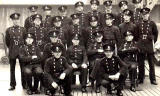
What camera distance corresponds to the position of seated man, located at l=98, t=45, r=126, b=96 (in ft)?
24.0

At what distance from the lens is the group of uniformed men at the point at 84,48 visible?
24.3 ft

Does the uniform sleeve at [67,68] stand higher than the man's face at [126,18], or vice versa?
the man's face at [126,18]

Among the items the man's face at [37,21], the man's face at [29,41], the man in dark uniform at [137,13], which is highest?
the man in dark uniform at [137,13]

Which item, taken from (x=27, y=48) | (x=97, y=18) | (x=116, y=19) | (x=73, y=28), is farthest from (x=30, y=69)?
(x=116, y=19)

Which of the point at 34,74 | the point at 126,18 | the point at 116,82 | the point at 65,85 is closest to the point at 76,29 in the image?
the point at 126,18

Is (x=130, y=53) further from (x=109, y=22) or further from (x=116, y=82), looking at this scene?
(x=116, y=82)

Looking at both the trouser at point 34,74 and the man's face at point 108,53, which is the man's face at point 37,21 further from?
the man's face at point 108,53

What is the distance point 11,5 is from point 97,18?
530 cm

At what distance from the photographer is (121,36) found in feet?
27.6

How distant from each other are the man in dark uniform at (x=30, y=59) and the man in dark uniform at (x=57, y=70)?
0.39 meters

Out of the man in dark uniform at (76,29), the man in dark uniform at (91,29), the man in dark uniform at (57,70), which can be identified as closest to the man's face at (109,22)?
the man in dark uniform at (91,29)

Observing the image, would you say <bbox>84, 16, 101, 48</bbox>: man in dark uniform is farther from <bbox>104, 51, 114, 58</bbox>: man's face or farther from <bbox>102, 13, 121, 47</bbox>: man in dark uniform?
<bbox>104, 51, 114, 58</bbox>: man's face

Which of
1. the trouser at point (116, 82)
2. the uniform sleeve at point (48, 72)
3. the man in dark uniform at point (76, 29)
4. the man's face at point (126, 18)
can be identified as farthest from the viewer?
the man in dark uniform at point (76, 29)

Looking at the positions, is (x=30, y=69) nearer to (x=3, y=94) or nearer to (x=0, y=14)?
(x=3, y=94)
